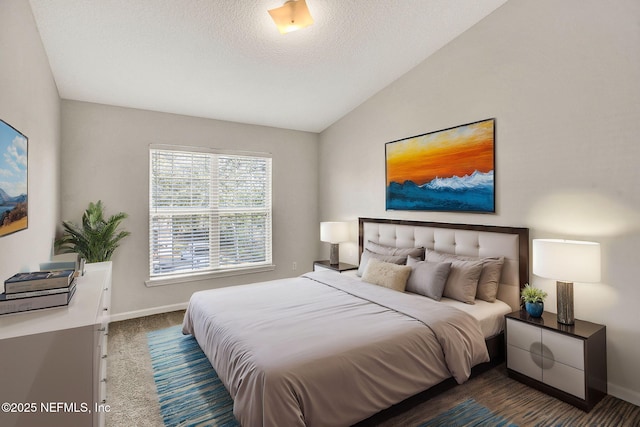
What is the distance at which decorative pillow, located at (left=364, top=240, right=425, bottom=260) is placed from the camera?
3520 mm

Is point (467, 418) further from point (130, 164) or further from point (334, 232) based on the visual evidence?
point (130, 164)

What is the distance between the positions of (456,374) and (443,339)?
0.80ft

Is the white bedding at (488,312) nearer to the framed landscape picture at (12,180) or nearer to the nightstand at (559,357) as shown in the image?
the nightstand at (559,357)

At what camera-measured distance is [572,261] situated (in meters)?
2.20

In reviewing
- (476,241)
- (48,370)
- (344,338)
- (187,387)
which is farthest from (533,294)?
(48,370)

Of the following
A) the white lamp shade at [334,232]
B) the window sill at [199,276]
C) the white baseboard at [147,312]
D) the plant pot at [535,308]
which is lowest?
the white baseboard at [147,312]

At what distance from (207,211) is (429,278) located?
311cm

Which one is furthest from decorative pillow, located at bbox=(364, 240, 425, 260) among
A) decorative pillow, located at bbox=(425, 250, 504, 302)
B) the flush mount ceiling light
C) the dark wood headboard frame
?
the flush mount ceiling light

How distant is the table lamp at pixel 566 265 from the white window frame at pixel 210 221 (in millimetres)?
3637

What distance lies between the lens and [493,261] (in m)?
2.89

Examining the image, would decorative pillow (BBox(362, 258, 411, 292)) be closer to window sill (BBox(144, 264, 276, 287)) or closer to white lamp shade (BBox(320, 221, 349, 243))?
white lamp shade (BBox(320, 221, 349, 243))

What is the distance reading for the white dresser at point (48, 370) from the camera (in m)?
1.28

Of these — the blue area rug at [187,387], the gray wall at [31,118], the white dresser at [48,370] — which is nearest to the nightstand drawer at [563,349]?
the blue area rug at [187,387]

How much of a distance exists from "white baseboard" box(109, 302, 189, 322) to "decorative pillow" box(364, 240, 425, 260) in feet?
8.73
